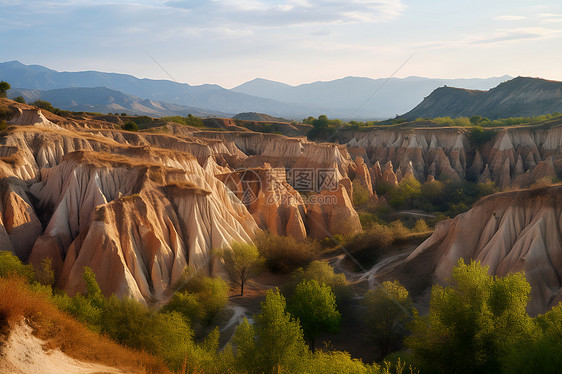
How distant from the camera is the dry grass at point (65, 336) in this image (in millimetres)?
8516

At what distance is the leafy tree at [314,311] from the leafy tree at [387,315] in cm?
165

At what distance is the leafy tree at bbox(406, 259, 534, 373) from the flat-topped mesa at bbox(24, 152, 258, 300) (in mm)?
13214

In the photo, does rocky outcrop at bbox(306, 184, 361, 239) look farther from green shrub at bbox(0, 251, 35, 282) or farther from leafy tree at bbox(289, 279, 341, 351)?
green shrub at bbox(0, 251, 35, 282)

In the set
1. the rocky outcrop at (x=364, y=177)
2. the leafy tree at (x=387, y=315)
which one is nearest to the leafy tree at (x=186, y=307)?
the leafy tree at (x=387, y=315)

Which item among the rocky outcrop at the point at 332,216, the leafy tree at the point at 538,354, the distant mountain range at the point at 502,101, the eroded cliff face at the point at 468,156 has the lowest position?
the rocky outcrop at the point at 332,216

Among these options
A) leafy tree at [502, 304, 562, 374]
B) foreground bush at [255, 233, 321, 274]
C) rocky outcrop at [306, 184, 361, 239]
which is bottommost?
foreground bush at [255, 233, 321, 274]

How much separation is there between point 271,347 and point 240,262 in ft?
37.3

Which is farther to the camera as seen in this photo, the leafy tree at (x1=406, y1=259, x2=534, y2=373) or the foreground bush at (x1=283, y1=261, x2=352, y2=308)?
the foreground bush at (x1=283, y1=261, x2=352, y2=308)

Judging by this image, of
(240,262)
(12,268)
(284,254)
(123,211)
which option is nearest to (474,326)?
(240,262)

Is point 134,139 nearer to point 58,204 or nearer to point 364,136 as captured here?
point 58,204

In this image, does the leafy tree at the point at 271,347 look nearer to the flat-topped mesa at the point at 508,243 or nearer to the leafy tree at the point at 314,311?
the leafy tree at the point at 314,311

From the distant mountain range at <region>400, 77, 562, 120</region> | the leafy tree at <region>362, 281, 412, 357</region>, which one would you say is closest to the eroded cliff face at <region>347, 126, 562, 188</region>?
the leafy tree at <region>362, 281, 412, 357</region>

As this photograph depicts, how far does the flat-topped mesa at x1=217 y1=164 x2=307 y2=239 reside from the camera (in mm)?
31109

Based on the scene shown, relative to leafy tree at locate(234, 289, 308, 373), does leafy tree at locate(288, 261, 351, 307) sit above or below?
below
